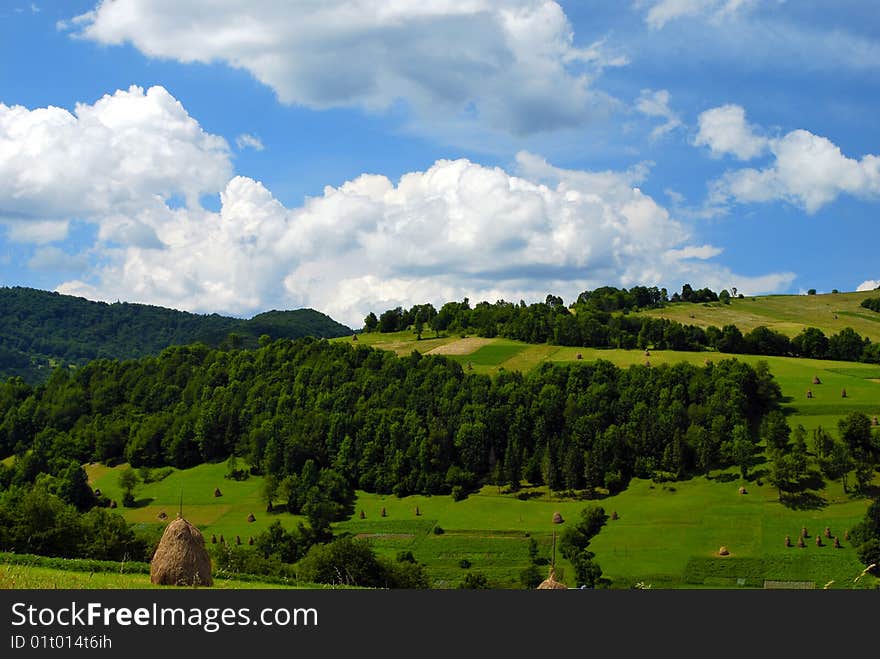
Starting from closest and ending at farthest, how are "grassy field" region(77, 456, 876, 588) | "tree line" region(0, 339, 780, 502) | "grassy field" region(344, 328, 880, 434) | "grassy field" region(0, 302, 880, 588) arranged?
"grassy field" region(77, 456, 876, 588), "grassy field" region(0, 302, 880, 588), "grassy field" region(344, 328, 880, 434), "tree line" region(0, 339, 780, 502)

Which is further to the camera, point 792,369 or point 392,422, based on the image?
point 792,369

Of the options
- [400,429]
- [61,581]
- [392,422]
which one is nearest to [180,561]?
[61,581]

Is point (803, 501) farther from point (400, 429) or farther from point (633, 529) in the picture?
point (400, 429)

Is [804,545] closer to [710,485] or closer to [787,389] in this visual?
[710,485]

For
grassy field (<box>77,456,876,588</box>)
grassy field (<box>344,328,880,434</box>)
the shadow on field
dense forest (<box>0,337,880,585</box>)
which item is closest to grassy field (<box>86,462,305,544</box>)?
grassy field (<box>77,456,876,588</box>)

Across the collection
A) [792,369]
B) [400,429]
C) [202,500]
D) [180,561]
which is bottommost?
[202,500]

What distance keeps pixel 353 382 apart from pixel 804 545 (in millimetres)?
106026

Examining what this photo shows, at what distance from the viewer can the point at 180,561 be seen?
29234 millimetres

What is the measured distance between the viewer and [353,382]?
176 metres

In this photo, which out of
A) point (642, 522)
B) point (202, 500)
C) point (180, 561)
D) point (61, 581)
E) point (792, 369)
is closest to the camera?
point (61, 581)

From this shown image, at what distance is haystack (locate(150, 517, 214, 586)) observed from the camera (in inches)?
1143

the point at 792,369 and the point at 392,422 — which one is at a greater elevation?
the point at 792,369

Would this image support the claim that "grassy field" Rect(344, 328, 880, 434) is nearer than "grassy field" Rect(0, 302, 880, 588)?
No

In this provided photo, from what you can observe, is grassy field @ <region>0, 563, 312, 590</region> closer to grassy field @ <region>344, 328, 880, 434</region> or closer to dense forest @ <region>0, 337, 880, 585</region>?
dense forest @ <region>0, 337, 880, 585</region>
